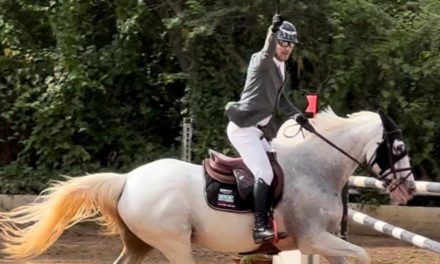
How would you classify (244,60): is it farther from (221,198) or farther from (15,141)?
(221,198)

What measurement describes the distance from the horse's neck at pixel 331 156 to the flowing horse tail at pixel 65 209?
4.19ft

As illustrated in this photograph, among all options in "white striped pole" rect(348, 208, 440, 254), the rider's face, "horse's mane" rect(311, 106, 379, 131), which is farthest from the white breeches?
"white striped pole" rect(348, 208, 440, 254)

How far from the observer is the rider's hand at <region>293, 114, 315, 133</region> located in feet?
22.7

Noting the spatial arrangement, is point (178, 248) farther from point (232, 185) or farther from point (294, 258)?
point (294, 258)

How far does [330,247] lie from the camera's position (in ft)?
21.8

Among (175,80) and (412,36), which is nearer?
(412,36)

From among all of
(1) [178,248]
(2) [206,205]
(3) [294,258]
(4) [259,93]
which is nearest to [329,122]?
(4) [259,93]

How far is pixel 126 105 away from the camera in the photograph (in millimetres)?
13500

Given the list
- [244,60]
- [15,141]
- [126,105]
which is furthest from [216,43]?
[15,141]

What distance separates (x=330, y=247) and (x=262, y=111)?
1.09m

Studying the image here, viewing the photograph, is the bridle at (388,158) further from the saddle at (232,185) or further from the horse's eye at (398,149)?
the saddle at (232,185)

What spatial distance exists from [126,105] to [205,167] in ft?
22.2

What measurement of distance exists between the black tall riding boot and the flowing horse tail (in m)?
1.00

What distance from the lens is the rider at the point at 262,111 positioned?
661 cm
